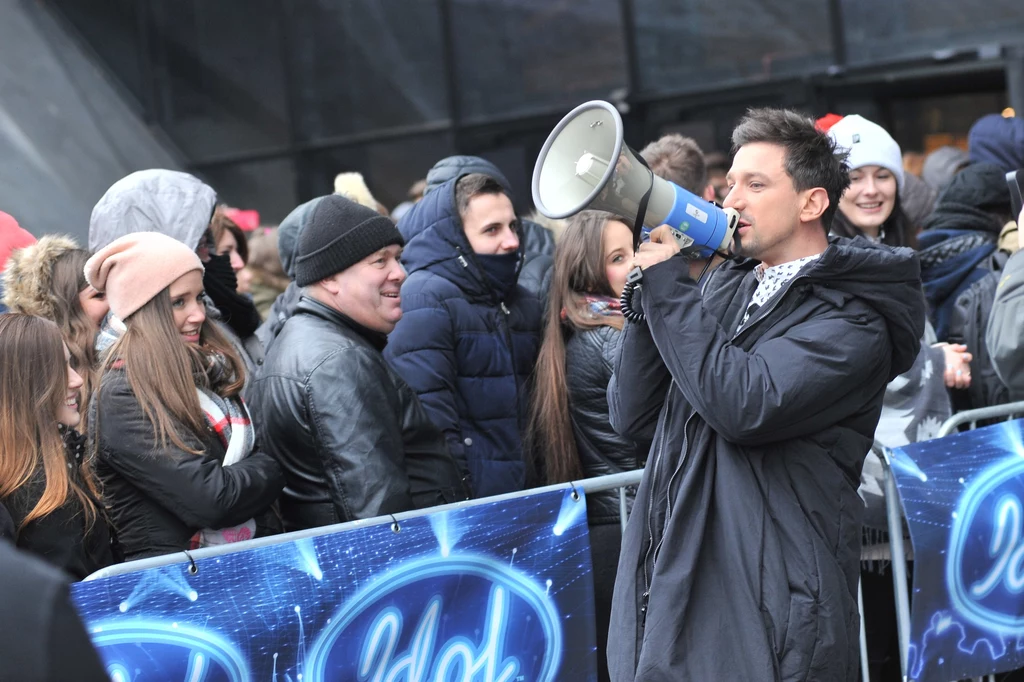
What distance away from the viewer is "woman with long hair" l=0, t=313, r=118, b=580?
3105mm

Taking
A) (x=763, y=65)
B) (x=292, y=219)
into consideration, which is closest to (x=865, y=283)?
(x=292, y=219)

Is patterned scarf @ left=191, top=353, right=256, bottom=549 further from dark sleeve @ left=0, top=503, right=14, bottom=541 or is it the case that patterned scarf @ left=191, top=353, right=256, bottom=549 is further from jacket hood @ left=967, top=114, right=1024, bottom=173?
jacket hood @ left=967, top=114, right=1024, bottom=173

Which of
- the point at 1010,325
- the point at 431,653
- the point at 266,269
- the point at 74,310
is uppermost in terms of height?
the point at 74,310

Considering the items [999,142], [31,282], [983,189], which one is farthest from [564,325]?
[999,142]

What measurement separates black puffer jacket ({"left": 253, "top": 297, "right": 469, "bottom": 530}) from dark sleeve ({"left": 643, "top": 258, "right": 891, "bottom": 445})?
938mm

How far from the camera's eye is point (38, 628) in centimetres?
136

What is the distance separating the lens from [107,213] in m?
4.34

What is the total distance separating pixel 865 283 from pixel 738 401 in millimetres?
445

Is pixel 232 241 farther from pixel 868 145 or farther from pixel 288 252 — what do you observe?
pixel 868 145

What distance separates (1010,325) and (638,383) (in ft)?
6.10

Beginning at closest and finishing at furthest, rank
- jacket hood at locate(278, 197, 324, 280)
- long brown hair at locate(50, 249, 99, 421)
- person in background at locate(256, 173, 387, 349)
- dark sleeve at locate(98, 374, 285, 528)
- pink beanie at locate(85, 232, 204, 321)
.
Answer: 1. dark sleeve at locate(98, 374, 285, 528)
2. pink beanie at locate(85, 232, 204, 321)
3. long brown hair at locate(50, 249, 99, 421)
4. person in background at locate(256, 173, 387, 349)
5. jacket hood at locate(278, 197, 324, 280)

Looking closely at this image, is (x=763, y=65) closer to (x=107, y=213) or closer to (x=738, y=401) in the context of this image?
(x=107, y=213)

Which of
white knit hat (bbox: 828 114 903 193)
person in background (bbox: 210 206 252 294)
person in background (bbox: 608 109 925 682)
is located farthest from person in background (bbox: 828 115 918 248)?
person in background (bbox: 210 206 252 294)

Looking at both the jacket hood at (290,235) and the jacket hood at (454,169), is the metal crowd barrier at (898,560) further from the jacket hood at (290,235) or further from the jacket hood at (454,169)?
the jacket hood at (290,235)
